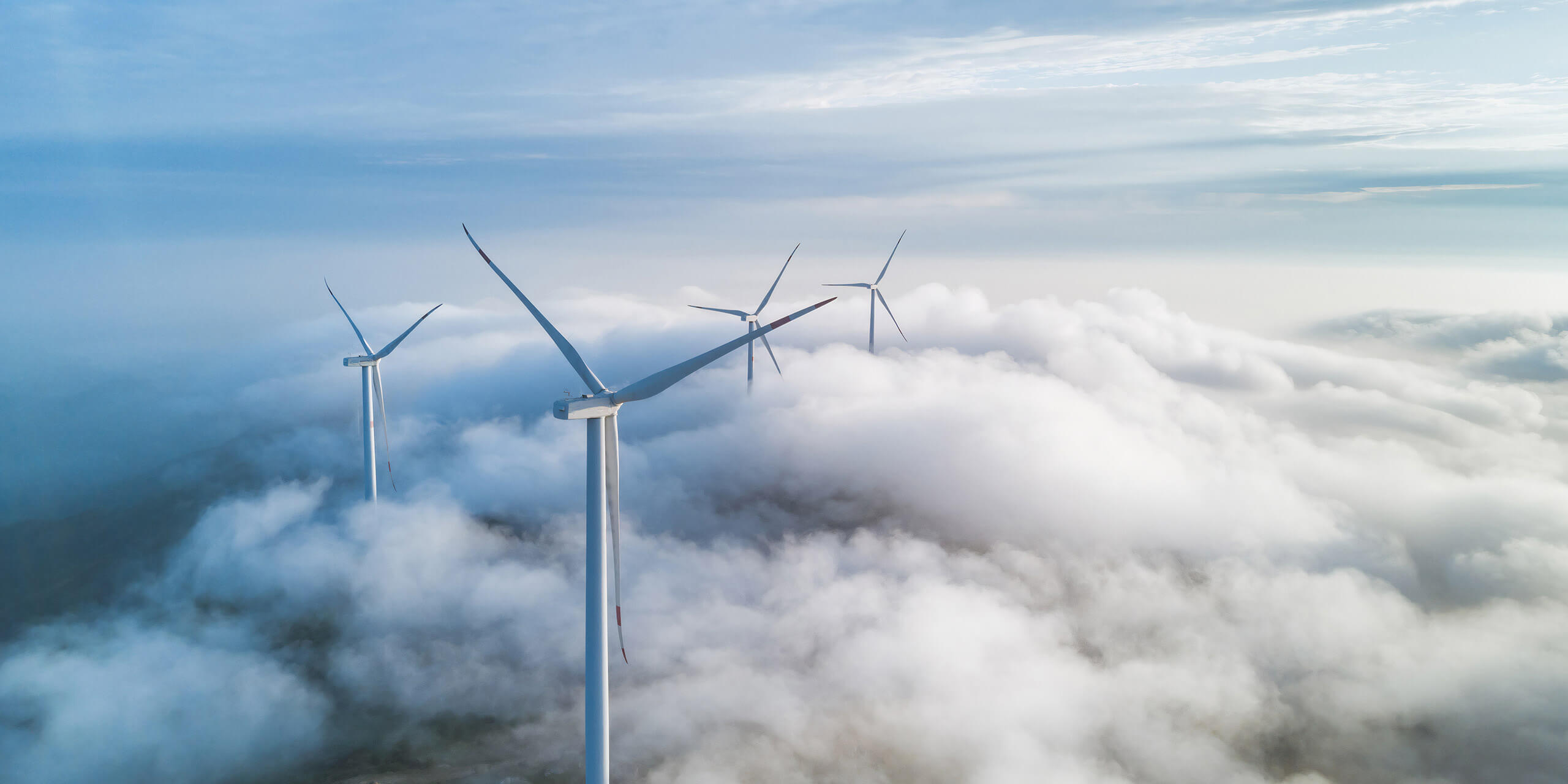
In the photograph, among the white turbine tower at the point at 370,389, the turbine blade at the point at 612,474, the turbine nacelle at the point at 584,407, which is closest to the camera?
the turbine nacelle at the point at 584,407

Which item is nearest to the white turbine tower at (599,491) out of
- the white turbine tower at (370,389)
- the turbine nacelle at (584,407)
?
the turbine nacelle at (584,407)

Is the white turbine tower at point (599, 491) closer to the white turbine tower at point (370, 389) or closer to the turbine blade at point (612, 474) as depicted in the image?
the turbine blade at point (612, 474)

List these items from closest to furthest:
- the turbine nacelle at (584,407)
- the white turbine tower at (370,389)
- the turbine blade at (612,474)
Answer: the turbine nacelle at (584,407) → the turbine blade at (612,474) → the white turbine tower at (370,389)

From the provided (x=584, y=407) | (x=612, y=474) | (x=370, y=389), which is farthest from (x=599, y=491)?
(x=370, y=389)

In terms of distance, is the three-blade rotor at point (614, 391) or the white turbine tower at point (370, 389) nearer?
the three-blade rotor at point (614, 391)

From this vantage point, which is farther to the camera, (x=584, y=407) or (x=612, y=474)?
(x=612, y=474)

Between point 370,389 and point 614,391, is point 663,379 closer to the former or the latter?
point 614,391
